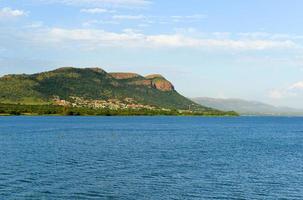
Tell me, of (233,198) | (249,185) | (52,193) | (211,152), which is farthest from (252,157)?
(52,193)

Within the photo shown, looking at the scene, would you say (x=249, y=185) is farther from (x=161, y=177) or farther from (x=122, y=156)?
(x=122, y=156)

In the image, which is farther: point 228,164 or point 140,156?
point 140,156

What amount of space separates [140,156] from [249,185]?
3304 cm

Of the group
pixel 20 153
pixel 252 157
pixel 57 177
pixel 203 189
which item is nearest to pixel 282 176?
pixel 203 189

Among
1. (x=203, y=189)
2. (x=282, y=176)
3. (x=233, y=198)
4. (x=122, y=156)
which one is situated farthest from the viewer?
(x=122, y=156)

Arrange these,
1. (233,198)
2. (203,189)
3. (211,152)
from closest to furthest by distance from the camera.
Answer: (233,198)
(203,189)
(211,152)

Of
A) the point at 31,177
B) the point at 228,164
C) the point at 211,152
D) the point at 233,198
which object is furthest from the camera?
the point at 211,152

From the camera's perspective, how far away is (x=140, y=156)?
299ft

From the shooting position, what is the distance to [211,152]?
10188 centimetres

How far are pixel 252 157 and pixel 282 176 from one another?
975 inches

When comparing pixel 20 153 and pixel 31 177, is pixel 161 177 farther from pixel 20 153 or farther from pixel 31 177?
pixel 20 153

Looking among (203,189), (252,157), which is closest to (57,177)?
(203,189)

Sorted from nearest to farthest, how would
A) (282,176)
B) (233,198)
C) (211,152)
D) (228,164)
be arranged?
(233,198) → (282,176) → (228,164) → (211,152)

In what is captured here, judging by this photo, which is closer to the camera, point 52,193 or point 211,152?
point 52,193
